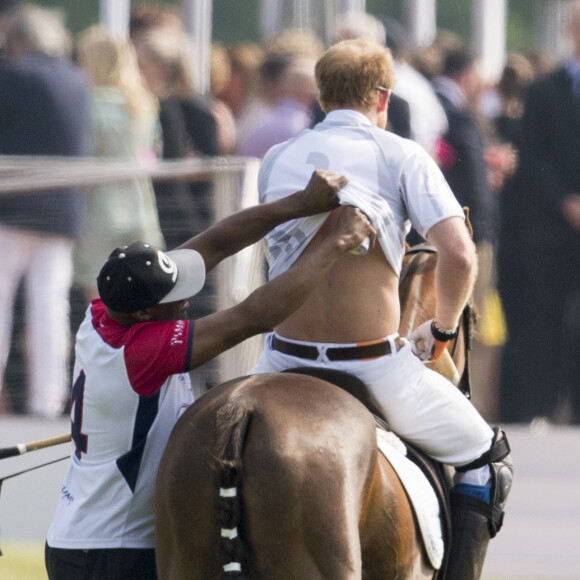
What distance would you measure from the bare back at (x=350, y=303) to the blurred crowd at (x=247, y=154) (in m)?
3.90

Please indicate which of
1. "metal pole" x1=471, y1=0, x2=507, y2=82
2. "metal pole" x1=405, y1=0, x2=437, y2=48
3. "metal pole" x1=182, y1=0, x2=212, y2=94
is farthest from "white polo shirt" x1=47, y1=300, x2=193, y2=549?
"metal pole" x1=405, y1=0, x2=437, y2=48

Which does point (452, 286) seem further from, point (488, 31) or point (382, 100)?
point (488, 31)

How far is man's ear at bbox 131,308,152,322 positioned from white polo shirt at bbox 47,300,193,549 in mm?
45

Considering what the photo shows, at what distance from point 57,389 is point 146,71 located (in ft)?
7.81

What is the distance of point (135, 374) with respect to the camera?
3844mm

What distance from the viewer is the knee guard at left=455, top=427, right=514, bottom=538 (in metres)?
4.29

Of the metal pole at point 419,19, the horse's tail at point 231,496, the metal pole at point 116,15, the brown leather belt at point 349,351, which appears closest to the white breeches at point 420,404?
the brown leather belt at point 349,351

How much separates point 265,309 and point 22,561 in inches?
126

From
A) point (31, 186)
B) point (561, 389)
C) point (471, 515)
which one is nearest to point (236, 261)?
point (31, 186)

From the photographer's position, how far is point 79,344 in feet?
13.3

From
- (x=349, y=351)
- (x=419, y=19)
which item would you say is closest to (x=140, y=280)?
(x=349, y=351)

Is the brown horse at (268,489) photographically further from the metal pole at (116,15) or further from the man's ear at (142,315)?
the metal pole at (116,15)

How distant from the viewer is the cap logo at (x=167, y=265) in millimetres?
3977

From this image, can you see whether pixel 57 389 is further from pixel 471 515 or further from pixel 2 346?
pixel 471 515
